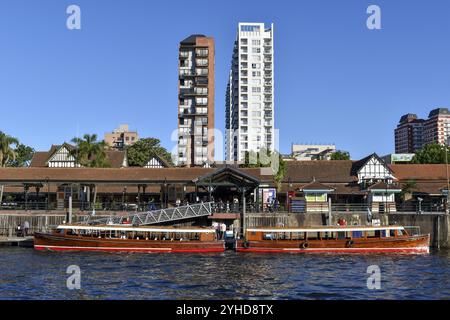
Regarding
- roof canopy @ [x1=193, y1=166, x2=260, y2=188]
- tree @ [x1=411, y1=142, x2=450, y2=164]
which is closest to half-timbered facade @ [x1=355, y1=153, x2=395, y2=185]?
roof canopy @ [x1=193, y1=166, x2=260, y2=188]

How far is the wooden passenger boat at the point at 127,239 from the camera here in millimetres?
44219

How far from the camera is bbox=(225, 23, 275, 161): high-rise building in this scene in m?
144

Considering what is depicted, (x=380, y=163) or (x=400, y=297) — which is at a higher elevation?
(x=380, y=163)

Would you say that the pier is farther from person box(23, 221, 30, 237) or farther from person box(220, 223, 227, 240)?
person box(220, 223, 227, 240)

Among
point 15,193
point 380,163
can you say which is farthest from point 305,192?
point 15,193

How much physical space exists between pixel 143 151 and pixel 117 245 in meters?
60.9

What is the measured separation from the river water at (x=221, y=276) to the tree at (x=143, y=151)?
59845 millimetres

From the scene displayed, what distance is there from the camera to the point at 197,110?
11006 cm

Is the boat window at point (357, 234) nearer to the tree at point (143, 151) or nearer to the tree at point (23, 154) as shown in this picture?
the tree at point (143, 151)

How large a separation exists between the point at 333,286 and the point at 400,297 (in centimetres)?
384

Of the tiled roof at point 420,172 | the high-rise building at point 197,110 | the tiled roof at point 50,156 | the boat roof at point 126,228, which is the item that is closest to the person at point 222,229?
the boat roof at point 126,228

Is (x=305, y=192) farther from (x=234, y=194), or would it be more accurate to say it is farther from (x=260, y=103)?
(x=260, y=103)

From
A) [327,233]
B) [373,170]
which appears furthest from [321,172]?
[327,233]
